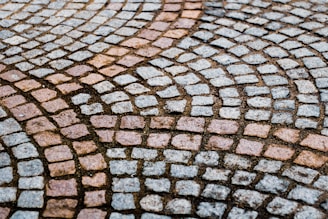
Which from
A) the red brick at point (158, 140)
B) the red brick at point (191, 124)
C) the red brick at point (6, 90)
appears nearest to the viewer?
the red brick at point (158, 140)

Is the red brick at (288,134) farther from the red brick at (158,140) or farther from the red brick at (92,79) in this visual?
the red brick at (92,79)

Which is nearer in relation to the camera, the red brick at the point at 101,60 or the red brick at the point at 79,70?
the red brick at the point at 79,70

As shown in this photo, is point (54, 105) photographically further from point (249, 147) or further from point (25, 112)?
point (249, 147)

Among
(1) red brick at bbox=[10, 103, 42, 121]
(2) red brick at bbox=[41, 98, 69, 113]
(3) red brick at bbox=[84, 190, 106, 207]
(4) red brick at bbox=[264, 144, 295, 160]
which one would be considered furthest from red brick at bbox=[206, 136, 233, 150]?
(1) red brick at bbox=[10, 103, 42, 121]

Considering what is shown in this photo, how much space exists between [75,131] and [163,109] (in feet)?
2.12

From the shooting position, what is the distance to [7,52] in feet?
14.0

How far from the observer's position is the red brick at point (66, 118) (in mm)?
3400

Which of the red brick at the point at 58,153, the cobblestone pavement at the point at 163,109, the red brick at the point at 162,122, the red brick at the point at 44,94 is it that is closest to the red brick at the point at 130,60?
the cobblestone pavement at the point at 163,109

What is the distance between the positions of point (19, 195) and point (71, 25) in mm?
2219

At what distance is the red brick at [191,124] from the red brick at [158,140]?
0.41 feet

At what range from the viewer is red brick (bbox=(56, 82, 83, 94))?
3741 millimetres

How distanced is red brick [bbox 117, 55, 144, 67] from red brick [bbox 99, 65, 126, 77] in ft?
0.23

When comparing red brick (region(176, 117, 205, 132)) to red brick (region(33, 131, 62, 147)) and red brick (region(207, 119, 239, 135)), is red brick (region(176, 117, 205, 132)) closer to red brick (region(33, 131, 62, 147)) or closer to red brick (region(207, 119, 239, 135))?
red brick (region(207, 119, 239, 135))

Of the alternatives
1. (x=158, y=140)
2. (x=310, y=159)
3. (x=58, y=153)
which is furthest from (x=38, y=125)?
(x=310, y=159)
